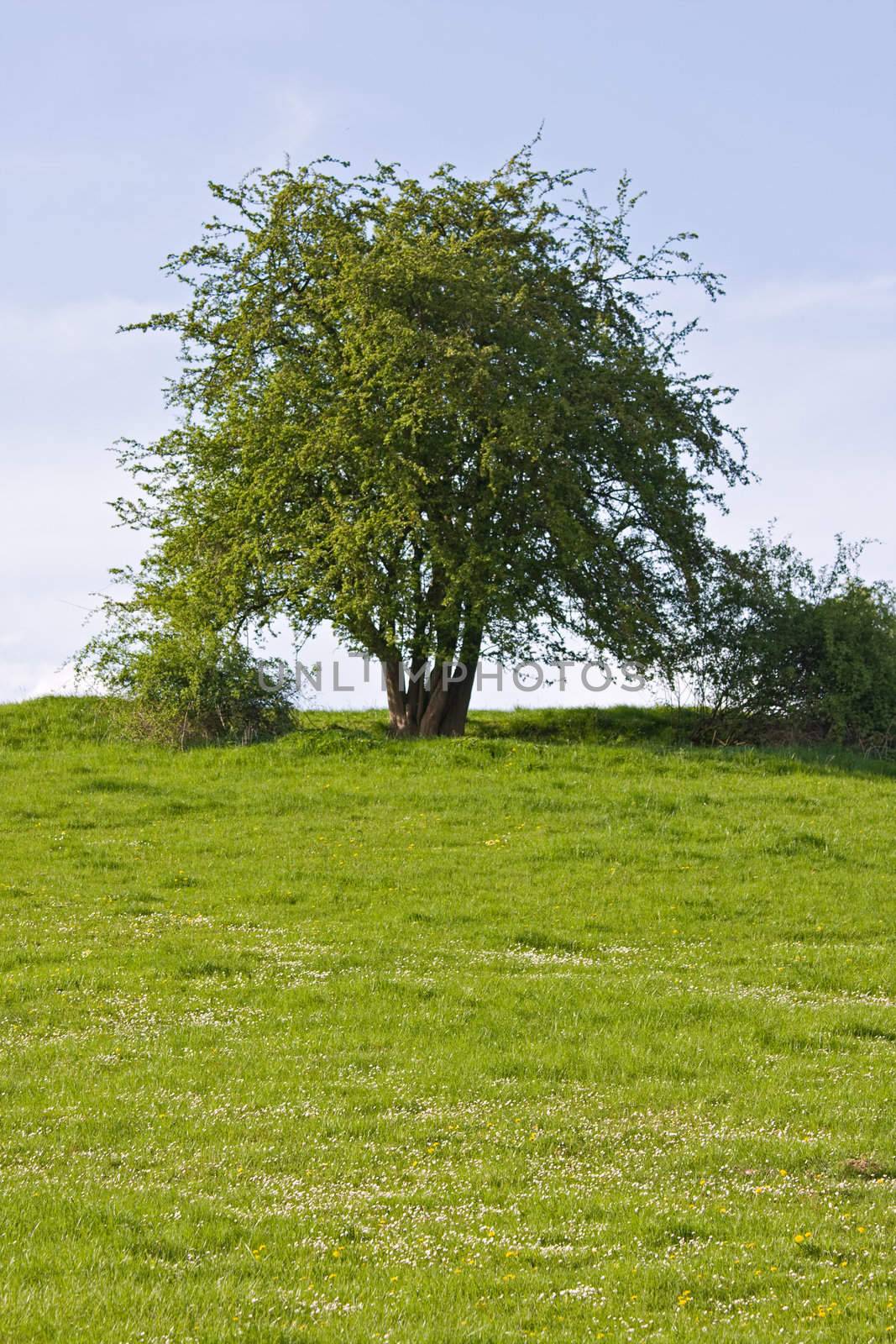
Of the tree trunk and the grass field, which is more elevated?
the tree trunk

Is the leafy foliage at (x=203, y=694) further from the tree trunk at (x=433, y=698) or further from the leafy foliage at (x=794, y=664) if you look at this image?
the leafy foliage at (x=794, y=664)

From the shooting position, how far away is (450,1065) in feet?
43.4

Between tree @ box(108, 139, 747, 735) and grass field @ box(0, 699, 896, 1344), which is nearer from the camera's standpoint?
grass field @ box(0, 699, 896, 1344)

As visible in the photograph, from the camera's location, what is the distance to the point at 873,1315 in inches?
339

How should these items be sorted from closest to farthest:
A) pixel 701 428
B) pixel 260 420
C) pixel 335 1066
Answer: pixel 335 1066
pixel 260 420
pixel 701 428

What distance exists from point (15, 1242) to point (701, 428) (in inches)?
1251

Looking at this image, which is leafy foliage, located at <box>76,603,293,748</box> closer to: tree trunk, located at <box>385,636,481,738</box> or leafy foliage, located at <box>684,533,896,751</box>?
tree trunk, located at <box>385,636,481,738</box>

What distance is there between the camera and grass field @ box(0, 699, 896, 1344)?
8.86 m

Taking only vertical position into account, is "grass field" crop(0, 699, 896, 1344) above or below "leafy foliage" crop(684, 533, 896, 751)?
below

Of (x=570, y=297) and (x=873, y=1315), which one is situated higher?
(x=570, y=297)

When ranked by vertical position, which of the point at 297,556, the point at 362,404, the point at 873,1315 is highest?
the point at 362,404

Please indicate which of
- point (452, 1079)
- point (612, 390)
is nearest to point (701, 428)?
point (612, 390)

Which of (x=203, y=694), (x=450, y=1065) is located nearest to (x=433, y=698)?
(x=203, y=694)

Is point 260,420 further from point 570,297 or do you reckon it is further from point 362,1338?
point 362,1338
